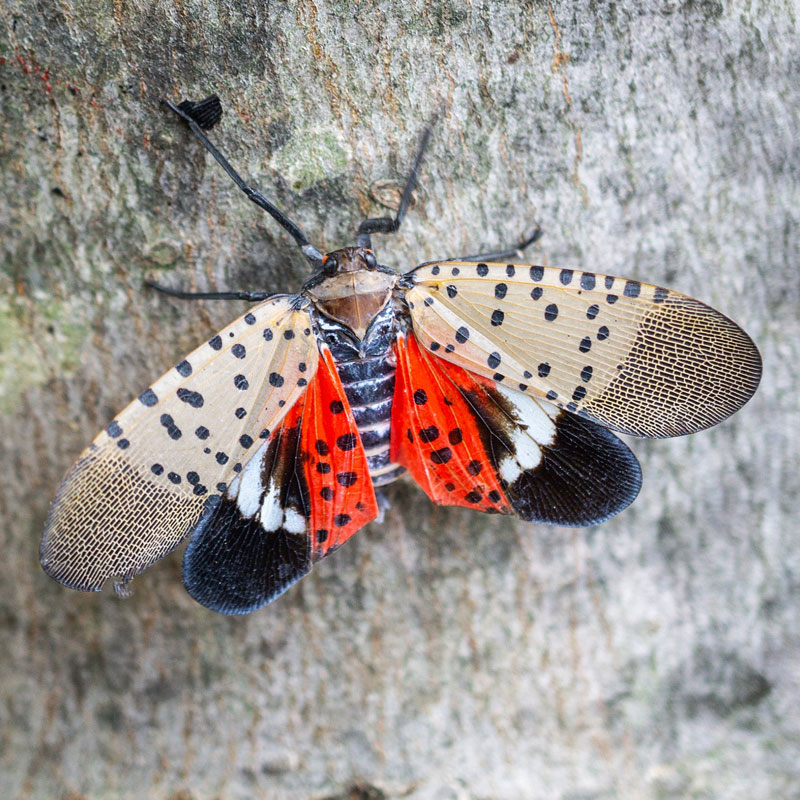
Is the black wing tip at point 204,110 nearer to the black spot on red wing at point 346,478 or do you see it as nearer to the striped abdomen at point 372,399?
the striped abdomen at point 372,399

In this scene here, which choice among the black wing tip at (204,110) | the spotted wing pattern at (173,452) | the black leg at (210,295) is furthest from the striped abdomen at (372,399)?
the black wing tip at (204,110)

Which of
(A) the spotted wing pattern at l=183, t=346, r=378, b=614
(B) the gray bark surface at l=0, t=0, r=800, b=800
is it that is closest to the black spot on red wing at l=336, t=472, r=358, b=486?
(A) the spotted wing pattern at l=183, t=346, r=378, b=614

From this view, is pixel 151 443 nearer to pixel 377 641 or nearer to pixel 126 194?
pixel 126 194

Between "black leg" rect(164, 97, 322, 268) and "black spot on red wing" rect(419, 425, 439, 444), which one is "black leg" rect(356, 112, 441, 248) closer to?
"black leg" rect(164, 97, 322, 268)

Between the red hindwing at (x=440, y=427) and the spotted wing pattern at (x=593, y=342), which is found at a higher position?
the spotted wing pattern at (x=593, y=342)

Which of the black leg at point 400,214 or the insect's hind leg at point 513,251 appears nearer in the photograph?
the black leg at point 400,214

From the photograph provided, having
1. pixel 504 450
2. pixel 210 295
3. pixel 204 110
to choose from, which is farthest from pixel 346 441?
pixel 204 110

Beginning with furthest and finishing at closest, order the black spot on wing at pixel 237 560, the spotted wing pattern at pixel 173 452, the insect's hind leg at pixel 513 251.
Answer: the insect's hind leg at pixel 513 251 → the black spot on wing at pixel 237 560 → the spotted wing pattern at pixel 173 452
